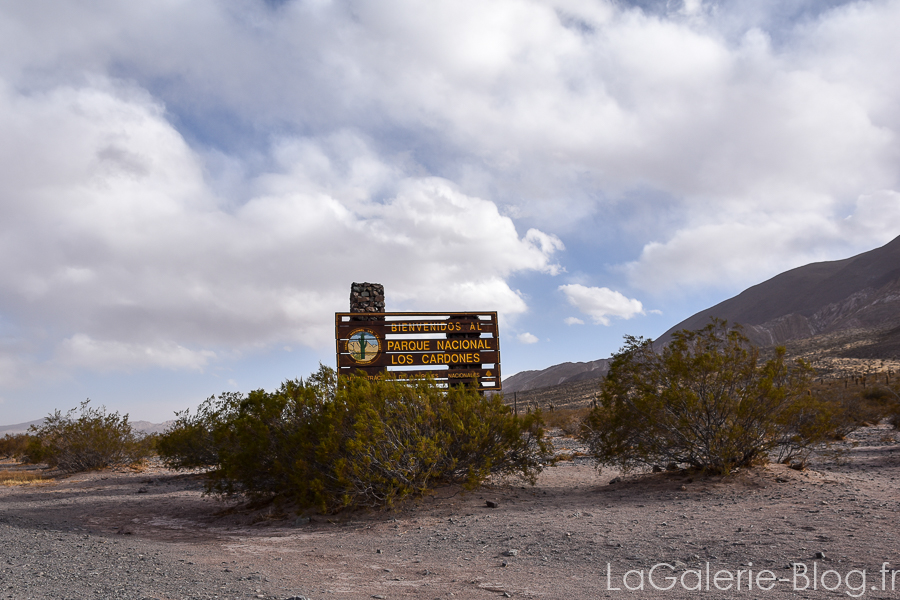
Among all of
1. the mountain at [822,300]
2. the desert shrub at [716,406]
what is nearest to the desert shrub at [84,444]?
the desert shrub at [716,406]

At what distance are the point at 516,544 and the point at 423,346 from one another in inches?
408

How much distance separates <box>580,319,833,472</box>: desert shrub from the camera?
375 inches

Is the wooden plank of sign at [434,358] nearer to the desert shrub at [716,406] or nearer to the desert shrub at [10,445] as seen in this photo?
the desert shrub at [716,406]

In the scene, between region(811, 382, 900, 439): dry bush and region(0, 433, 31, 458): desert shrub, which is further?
region(0, 433, 31, 458): desert shrub

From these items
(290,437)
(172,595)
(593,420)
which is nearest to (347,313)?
(290,437)

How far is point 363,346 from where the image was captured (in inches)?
645

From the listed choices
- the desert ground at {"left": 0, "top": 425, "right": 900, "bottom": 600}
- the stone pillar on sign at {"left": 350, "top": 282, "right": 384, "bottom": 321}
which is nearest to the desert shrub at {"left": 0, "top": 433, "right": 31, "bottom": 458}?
the desert ground at {"left": 0, "top": 425, "right": 900, "bottom": 600}

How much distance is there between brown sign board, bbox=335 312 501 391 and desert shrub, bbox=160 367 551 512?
5.05 meters

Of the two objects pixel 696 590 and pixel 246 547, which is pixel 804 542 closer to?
pixel 696 590

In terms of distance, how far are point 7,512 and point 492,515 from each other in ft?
31.2

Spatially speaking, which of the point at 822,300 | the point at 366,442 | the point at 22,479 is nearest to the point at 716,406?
the point at 366,442

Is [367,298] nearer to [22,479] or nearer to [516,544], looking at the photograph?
[516,544]

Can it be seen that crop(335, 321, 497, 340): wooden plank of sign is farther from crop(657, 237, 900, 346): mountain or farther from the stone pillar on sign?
crop(657, 237, 900, 346): mountain

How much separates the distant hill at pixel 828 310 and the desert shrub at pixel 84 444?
210 ft
